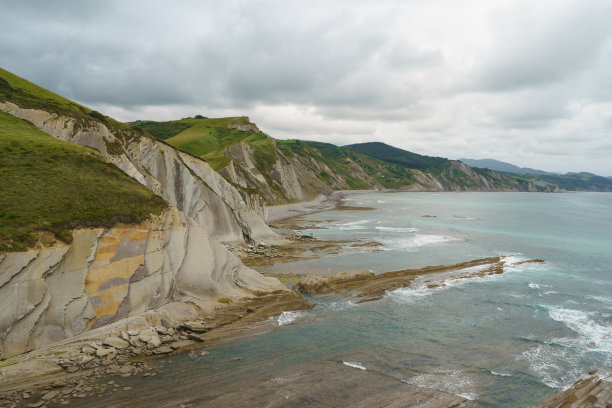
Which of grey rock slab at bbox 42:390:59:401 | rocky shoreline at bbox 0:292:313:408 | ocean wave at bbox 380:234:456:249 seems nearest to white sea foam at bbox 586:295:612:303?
ocean wave at bbox 380:234:456:249

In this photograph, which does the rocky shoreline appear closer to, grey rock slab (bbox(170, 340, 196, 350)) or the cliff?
grey rock slab (bbox(170, 340, 196, 350))

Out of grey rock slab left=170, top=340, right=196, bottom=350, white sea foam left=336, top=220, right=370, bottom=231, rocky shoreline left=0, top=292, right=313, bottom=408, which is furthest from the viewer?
white sea foam left=336, top=220, right=370, bottom=231

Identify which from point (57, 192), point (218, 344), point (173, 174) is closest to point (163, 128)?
point (173, 174)

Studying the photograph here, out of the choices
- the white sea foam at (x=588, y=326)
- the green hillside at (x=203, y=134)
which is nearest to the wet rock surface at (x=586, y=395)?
the white sea foam at (x=588, y=326)

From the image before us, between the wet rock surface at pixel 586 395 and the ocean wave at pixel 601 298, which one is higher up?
the wet rock surface at pixel 586 395

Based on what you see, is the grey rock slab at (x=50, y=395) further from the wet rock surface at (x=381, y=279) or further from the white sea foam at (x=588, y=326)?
the white sea foam at (x=588, y=326)

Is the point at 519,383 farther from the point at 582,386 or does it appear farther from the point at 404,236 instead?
the point at 404,236
